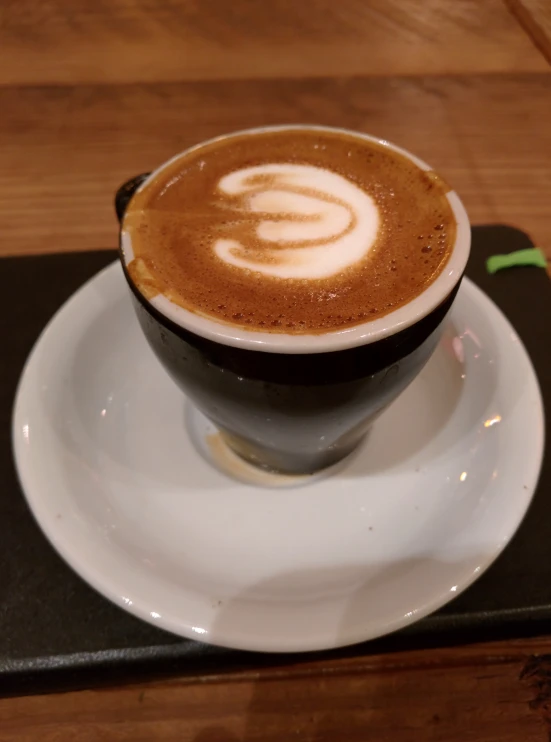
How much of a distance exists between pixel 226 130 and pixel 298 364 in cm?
89

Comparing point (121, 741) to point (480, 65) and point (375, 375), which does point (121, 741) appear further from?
point (480, 65)

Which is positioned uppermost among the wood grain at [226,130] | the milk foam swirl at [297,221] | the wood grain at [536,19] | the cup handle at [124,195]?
the wood grain at [536,19]

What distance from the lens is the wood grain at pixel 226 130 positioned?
1.07m

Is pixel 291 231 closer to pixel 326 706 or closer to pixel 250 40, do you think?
pixel 326 706

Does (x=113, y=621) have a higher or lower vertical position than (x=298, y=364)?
lower

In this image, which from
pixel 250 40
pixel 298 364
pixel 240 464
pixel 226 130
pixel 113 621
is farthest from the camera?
pixel 250 40

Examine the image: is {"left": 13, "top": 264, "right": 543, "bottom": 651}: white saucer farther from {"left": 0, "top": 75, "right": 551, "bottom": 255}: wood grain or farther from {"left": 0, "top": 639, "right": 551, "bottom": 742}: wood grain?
{"left": 0, "top": 75, "right": 551, "bottom": 255}: wood grain

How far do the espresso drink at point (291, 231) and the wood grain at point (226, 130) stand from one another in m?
0.40

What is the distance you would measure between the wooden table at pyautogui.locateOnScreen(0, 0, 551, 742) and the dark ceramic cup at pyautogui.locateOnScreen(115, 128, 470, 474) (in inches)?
→ 11.0

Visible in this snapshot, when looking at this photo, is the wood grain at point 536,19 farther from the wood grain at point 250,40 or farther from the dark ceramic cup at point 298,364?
the dark ceramic cup at point 298,364

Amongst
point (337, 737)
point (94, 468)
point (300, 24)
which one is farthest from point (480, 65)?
point (337, 737)

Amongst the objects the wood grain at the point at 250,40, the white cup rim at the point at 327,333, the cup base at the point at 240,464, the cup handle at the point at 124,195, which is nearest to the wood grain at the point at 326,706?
the cup base at the point at 240,464

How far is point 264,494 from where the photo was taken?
0.66 meters

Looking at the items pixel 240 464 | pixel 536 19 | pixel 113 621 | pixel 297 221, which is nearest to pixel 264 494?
pixel 240 464
